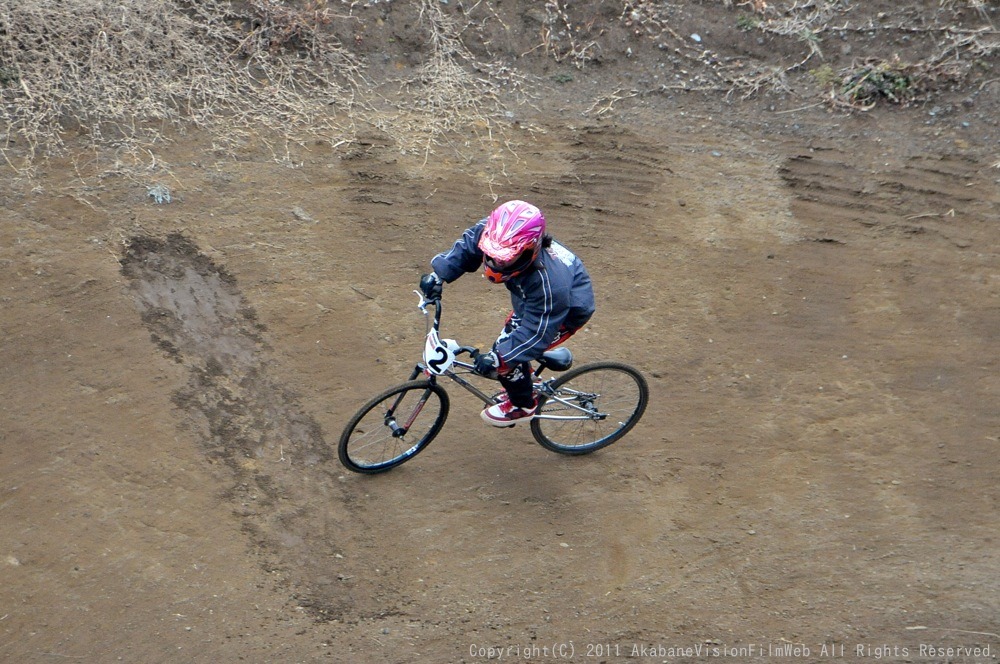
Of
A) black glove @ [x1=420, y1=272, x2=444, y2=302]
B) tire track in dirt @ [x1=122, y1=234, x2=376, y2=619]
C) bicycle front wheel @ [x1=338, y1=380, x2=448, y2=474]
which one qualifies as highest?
black glove @ [x1=420, y1=272, x2=444, y2=302]

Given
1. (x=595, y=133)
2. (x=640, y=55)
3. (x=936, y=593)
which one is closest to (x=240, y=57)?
(x=595, y=133)

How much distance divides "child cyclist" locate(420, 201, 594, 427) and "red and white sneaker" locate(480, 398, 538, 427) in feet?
Answer: 0.85

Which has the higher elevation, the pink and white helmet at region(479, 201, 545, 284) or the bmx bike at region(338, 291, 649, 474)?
the pink and white helmet at region(479, 201, 545, 284)

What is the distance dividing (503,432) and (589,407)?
0.77 metres

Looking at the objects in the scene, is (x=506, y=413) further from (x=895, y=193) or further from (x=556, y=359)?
(x=895, y=193)

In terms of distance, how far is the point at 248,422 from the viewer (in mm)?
6309

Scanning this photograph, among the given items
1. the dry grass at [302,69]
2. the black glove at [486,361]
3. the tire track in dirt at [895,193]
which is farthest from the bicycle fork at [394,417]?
the tire track in dirt at [895,193]

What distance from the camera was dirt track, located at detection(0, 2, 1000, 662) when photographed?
5305 mm

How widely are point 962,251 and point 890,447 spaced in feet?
9.70

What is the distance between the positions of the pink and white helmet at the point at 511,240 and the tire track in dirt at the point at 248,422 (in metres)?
2.10

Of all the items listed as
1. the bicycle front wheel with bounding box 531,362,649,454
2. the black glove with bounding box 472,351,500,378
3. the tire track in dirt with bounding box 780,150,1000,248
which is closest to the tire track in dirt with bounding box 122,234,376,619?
the black glove with bounding box 472,351,500,378

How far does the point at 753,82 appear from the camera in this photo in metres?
10.2

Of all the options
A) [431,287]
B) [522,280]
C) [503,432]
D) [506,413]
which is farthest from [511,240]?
[503,432]

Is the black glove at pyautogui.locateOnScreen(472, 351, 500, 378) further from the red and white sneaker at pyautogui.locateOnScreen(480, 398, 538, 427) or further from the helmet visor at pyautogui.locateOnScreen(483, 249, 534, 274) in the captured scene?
the red and white sneaker at pyautogui.locateOnScreen(480, 398, 538, 427)
